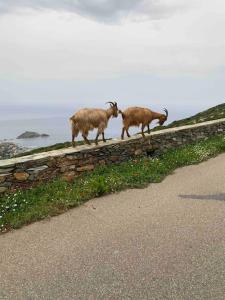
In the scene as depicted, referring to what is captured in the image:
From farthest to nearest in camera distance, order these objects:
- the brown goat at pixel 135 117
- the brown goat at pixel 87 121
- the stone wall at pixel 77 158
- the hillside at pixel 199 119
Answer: the hillside at pixel 199 119 < the brown goat at pixel 135 117 < the brown goat at pixel 87 121 < the stone wall at pixel 77 158

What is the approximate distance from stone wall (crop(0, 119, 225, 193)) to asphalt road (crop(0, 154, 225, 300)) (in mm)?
2403

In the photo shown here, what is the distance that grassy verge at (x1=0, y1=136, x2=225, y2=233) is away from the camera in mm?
10375

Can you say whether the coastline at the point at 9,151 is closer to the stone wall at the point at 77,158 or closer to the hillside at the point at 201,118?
the hillside at the point at 201,118

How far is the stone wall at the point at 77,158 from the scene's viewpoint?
12078 millimetres

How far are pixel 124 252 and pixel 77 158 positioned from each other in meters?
6.36

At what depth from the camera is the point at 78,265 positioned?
295 inches

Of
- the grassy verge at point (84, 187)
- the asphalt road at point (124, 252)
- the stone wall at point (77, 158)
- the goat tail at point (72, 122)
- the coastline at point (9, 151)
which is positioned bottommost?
the coastline at point (9, 151)

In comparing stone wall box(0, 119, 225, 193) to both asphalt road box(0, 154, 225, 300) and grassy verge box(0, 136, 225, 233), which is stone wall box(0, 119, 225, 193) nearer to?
grassy verge box(0, 136, 225, 233)

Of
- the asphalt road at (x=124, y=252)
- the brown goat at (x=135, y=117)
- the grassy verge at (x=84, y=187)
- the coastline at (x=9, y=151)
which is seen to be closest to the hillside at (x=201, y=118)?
the brown goat at (x=135, y=117)

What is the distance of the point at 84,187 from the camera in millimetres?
12211

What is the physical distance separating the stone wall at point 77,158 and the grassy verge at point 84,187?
335mm

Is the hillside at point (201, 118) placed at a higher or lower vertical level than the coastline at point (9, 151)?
higher

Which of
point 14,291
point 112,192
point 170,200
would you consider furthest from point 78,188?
point 14,291

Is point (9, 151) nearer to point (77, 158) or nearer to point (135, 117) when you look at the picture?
point (135, 117)
